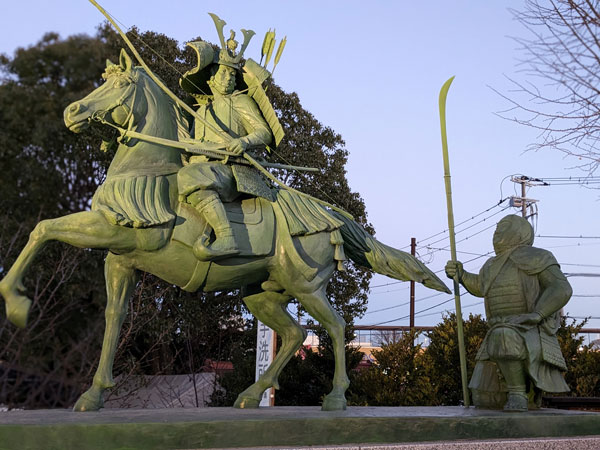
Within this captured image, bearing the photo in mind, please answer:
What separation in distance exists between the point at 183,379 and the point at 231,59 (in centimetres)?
1033

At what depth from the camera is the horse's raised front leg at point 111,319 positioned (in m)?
4.31

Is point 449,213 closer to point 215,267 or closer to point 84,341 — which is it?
point 215,267

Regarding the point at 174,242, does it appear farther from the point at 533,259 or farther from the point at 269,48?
the point at 533,259

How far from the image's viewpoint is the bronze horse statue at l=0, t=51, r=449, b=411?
14.2 feet

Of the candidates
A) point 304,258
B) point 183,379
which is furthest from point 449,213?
point 183,379

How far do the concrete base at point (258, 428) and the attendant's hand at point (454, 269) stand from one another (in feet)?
3.94

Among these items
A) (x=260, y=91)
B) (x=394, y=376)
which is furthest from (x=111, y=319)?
(x=394, y=376)

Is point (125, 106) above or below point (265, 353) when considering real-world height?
above

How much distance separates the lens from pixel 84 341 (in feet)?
10.0

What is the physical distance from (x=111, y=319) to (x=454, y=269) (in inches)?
112

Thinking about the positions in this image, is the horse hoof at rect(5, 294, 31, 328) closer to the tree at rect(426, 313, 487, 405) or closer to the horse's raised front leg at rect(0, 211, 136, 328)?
the horse's raised front leg at rect(0, 211, 136, 328)

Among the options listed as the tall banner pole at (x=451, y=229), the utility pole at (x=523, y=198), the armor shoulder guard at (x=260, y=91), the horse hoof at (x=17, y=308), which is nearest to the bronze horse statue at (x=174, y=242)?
the horse hoof at (x=17, y=308)

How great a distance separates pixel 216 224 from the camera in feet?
15.2

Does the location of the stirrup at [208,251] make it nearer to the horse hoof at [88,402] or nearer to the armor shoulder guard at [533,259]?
the horse hoof at [88,402]
